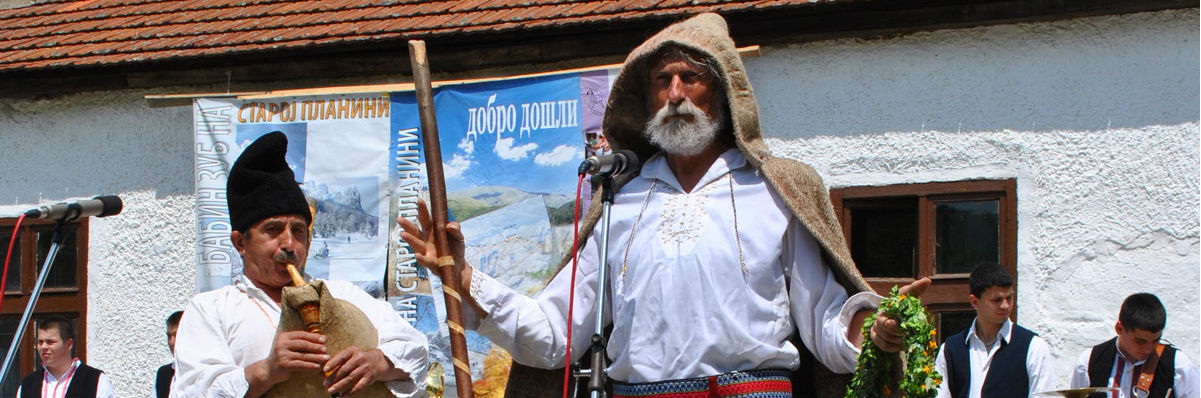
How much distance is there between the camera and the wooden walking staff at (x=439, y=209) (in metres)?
3.94

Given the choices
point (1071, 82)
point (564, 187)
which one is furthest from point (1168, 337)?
point (564, 187)

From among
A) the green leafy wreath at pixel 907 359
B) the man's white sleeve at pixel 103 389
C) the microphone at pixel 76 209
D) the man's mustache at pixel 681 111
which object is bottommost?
the man's white sleeve at pixel 103 389

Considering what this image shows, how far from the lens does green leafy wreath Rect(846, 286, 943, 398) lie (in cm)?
377

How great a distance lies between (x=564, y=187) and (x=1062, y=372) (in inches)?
98.3

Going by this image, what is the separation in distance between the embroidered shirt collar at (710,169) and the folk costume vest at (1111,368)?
8.63 feet

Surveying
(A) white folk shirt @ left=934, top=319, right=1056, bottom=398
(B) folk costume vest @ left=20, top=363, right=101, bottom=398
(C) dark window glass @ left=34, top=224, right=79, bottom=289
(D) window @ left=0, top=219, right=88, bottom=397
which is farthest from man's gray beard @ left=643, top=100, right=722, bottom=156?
(C) dark window glass @ left=34, top=224, right=79, bottom=289

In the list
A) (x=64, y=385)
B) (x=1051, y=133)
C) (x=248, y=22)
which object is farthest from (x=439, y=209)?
(x=248, y=22)

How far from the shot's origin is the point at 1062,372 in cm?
705

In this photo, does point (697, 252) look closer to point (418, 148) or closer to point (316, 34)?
point (418, 148)

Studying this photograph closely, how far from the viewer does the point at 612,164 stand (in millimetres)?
4289

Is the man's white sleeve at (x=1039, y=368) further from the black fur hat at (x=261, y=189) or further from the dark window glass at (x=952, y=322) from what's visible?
the black fur hat at (x=261, y=189)

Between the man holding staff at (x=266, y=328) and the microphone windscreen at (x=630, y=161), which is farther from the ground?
the microphone windscreen at (x=630, y=161)

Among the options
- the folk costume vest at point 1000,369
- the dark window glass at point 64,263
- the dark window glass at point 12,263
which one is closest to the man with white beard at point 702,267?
the folk costume vest at point 1000,369

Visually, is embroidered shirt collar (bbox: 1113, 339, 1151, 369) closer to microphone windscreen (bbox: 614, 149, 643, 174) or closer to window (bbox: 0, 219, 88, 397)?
microphone windscreen (bbox: 614, 149, 643, 174)
